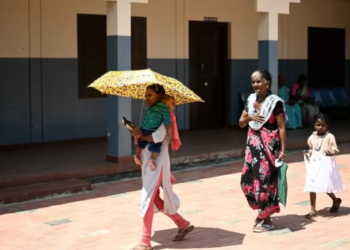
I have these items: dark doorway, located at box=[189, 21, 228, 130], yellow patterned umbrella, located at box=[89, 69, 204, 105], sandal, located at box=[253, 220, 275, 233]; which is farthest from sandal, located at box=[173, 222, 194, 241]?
dark doorway, located at box=[189, 21, 228, 130]

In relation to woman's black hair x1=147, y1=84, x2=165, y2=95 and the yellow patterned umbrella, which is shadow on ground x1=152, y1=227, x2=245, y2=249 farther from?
woman's black hair x1=147, y1=84, x2=165, y2=95

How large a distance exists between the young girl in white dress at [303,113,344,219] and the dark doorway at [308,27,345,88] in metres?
9.66

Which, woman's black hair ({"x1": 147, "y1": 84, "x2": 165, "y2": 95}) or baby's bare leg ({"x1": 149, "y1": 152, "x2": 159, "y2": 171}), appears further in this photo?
woman's black hair ({"x1": 147, "y1": 84, "x2": 165, "y2": 95})

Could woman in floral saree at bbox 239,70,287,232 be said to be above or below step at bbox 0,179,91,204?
above

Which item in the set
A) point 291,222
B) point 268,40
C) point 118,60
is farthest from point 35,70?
point 291,222

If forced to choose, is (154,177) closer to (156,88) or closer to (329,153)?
(156,88)

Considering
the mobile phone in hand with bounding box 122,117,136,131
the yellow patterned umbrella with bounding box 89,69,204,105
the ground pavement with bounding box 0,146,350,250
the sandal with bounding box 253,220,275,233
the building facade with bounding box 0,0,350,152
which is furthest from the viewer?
the building facade with bounding box 0,0,350,152

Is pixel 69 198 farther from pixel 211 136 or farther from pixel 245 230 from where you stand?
pixel 211 136

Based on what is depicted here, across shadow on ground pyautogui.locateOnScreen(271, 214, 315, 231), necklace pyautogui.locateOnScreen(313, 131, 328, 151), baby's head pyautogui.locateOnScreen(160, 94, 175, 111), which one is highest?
baby's head pyautogui.locateOnScreen(160, 94, 175, 111)

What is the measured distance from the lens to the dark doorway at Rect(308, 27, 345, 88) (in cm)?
1652

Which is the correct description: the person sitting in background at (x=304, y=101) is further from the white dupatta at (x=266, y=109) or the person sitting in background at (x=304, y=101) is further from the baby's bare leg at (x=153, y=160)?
the baby's bare leg at (x=153, y=160)

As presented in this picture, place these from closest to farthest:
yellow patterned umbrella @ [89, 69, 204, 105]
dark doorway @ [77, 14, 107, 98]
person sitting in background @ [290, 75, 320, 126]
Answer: yellow patterned umbrella @ [89, 69, 204, 105]
dark doorway @ [77, 14, 107, 98]
person sitting in background @ [290, 75, 320, 126]

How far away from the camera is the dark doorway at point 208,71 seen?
45.9 ft

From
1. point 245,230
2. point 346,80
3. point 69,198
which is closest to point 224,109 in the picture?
point 346,80
